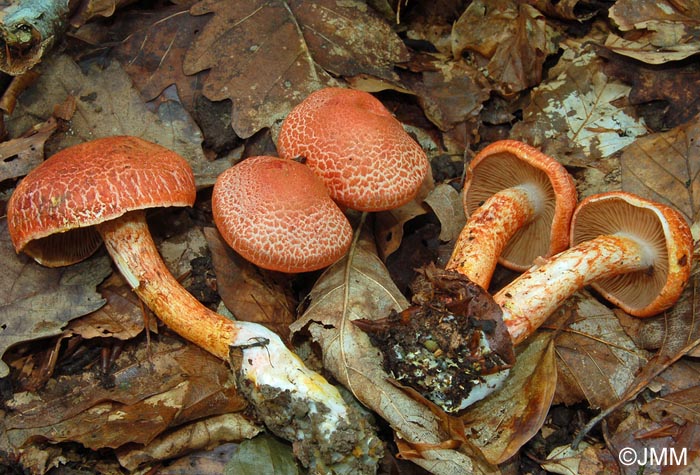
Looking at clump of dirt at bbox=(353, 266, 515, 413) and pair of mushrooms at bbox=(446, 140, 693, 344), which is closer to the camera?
clump of dirt at bbox=(353, 266, 515, 413)

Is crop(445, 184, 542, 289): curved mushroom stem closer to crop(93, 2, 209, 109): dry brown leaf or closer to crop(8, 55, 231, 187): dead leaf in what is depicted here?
crop(8, 55, 231, 187): dead leaf

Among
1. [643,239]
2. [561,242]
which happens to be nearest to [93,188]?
[561,242]

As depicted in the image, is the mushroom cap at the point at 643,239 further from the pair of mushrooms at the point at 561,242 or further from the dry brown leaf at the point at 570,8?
the dry brown leaf at the point at 570,8

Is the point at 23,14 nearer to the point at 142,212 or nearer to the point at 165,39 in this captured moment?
the point at 165,39

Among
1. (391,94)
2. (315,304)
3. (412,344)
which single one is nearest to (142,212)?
(315,304)

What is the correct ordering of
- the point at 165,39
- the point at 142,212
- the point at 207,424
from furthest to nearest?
the point at 165,39
the point at 142,212
the point at 207,424

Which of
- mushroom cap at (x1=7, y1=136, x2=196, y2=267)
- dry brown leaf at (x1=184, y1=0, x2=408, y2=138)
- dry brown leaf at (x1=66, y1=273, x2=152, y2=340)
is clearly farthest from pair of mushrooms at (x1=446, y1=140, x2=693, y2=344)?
dry brown leaf at (x1=66, y1=273, x2=152, y2=340)
